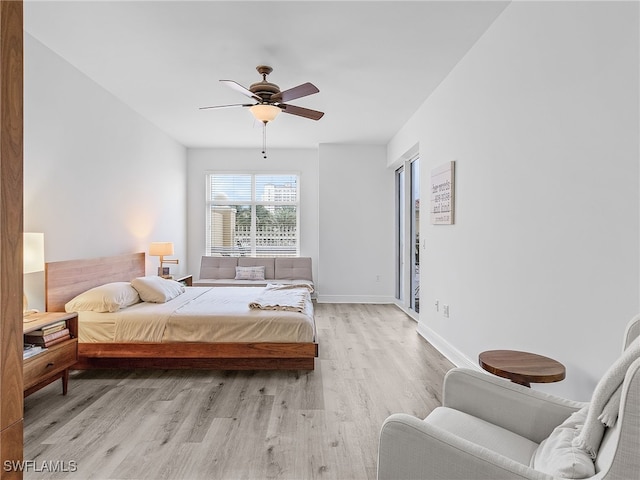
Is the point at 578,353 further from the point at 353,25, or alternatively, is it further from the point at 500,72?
the point at 353,25

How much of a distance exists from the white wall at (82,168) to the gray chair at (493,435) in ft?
10.7

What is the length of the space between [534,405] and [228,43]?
3178 mm

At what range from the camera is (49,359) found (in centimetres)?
266

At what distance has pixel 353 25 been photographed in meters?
2.88

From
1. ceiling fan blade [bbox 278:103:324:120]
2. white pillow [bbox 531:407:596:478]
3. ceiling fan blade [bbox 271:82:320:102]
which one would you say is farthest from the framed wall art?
white pillow [bbox 531:407:596:478]

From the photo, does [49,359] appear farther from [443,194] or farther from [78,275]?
[443,194]

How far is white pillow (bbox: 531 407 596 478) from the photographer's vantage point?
106cm

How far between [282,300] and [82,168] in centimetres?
235

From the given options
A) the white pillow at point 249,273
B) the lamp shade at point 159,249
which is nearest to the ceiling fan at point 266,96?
the lamp shade at point 159,249

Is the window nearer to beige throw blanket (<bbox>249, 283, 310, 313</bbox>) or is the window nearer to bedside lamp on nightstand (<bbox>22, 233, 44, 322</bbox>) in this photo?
beige throw blanket (<bbox>249, 283, 310, 313</bbox>)

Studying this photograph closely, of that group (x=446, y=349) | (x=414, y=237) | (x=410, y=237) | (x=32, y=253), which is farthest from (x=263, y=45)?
(x=410, y=237)

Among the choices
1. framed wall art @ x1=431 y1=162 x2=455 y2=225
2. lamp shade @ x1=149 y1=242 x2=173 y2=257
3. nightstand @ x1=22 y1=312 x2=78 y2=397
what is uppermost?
framed wall art @ x1=431 y1=162 x2=455 y2=225

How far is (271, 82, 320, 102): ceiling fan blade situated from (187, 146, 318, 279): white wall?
3.79 meters
